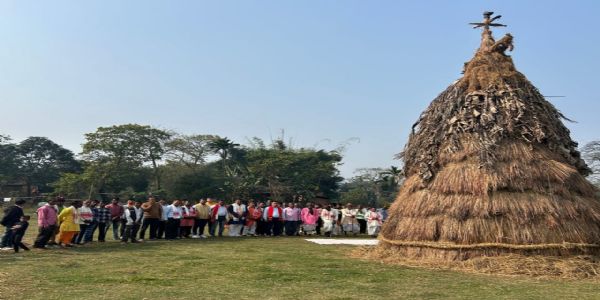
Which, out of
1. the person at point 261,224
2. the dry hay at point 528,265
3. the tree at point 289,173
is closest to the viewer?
the dry hay at point 528,265

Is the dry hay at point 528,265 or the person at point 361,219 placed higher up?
the person at point 361,219

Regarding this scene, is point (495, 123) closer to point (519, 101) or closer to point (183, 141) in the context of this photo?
point (519, 101)

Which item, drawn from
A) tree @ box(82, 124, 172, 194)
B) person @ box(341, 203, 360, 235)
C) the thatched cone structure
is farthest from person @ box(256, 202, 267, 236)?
tree @ box(82, 124, 172, 194)

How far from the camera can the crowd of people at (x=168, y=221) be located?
48.4 ft

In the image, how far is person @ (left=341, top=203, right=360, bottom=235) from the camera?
24.5m

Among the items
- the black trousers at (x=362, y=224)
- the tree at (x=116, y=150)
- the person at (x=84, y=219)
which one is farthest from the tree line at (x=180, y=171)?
the person at (x=84, y=219)

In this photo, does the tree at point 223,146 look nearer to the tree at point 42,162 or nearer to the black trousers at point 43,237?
the tree at point 42,162

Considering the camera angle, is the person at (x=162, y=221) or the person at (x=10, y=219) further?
the person at (x=162, y=221)

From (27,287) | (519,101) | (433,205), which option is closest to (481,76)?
(519,101)

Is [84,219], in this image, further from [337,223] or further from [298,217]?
[337,223]

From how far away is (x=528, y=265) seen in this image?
35.3 ft

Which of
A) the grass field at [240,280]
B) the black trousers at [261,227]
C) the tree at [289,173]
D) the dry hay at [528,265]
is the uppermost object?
the tree at [289,173]

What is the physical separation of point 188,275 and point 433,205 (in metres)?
5.94

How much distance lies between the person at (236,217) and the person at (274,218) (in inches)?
44.3
